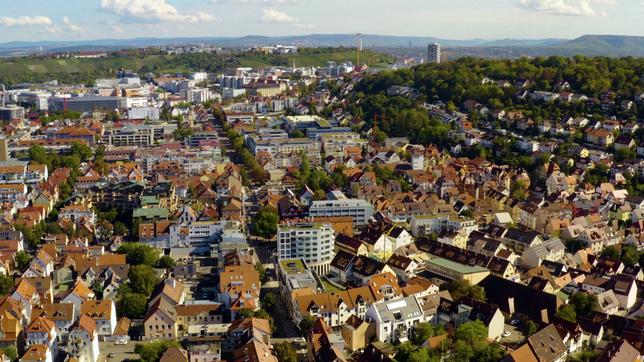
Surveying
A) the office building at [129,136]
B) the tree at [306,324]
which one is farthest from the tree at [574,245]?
the office building at [129,136]

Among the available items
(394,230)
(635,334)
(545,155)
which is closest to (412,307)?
(635,334)

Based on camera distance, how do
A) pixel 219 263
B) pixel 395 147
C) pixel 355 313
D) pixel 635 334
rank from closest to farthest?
1. pixel 635 334
2. pixel 355 313
3. pixel 219 263
4. pixel 395 147

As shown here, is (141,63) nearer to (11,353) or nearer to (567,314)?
(11,353)

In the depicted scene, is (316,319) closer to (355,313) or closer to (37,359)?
(355,313)

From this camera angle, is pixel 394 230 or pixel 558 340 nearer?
pixel 558 340

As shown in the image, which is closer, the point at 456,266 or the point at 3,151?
the point at 456,266

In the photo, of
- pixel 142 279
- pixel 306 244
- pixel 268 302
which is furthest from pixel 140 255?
pixel 268 302
